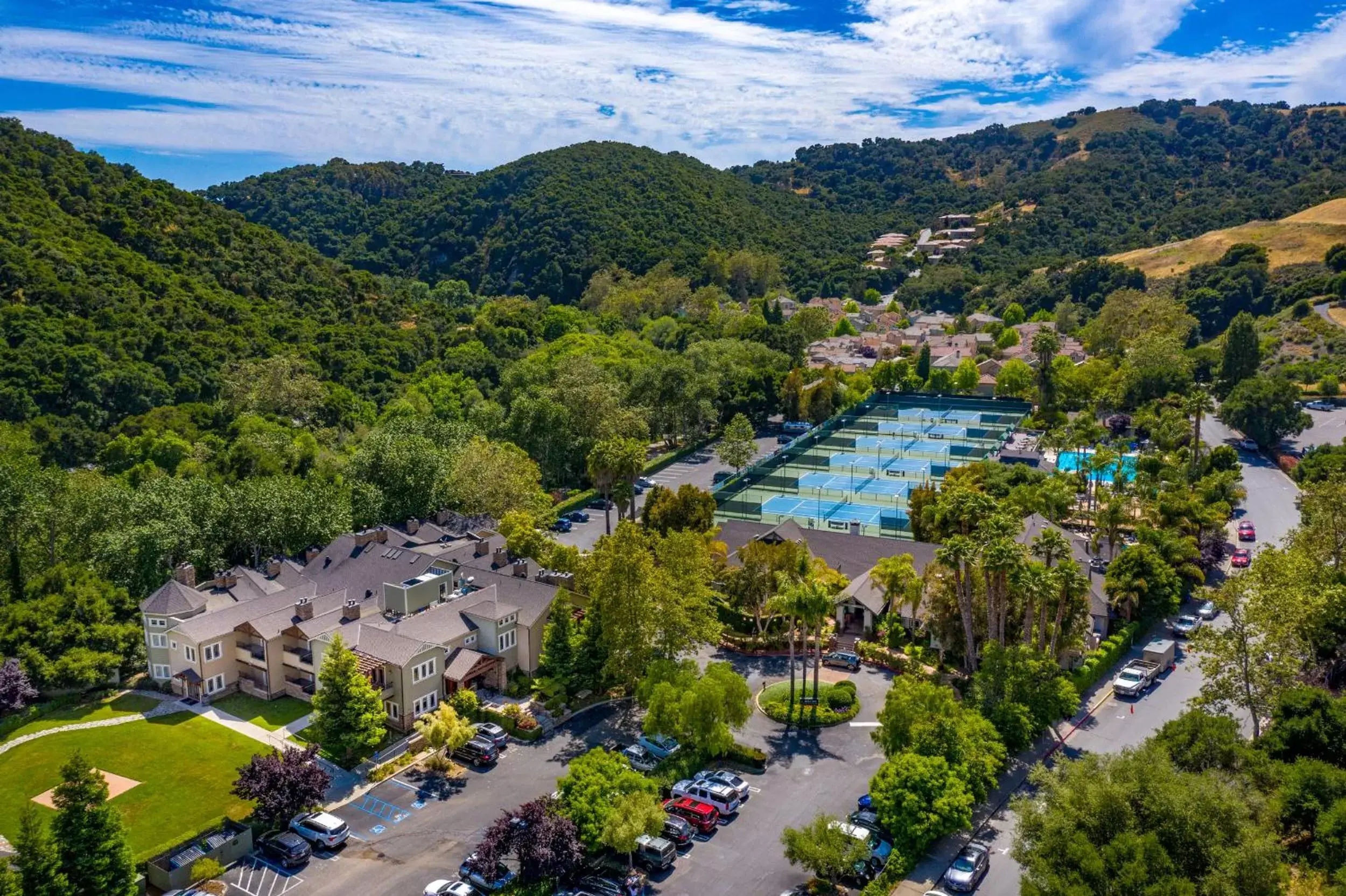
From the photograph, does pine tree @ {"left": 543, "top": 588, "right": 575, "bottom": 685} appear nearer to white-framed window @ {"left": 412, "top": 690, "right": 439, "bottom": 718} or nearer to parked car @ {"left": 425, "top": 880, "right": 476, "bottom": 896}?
white-framed window @ {"left": 412, "top": 690, "right": 439, "bottom": 718}

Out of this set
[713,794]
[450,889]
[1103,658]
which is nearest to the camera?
[450,889]

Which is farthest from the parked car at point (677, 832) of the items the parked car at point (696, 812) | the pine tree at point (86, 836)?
the pine tree at point (86, 836)

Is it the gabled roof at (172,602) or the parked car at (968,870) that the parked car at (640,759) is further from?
the gabled roof at (172,602)

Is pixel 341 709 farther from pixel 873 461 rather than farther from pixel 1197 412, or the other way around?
pixel 1197 412

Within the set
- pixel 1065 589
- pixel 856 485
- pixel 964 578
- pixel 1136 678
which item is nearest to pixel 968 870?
pixel 1065 589

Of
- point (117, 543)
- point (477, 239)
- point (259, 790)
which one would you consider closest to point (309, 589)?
point (117, 543)

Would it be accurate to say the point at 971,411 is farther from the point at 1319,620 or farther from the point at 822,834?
the point at 822,834

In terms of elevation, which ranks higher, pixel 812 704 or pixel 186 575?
pixel 186 575
